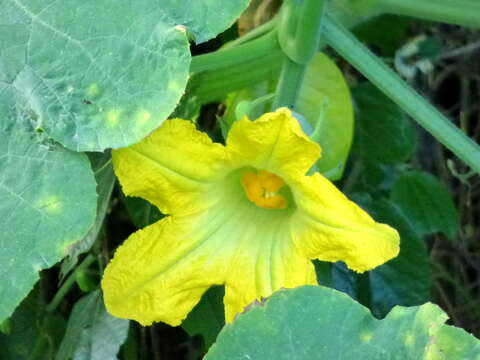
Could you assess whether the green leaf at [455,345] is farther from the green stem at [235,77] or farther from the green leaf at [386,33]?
the green leaf at [386,33]

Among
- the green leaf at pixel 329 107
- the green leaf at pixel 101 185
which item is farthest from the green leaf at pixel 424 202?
the green leaf at pixel 101 185

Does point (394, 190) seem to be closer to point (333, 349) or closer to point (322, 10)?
point (322, 10)

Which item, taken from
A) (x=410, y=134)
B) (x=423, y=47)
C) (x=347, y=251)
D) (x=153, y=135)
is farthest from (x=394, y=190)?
(x=153, y=135)

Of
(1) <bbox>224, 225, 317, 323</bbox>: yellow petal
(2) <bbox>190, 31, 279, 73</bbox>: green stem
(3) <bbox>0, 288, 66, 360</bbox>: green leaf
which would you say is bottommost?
(3) <bbox>0, 288, 66, 360</bbox>: green leaf

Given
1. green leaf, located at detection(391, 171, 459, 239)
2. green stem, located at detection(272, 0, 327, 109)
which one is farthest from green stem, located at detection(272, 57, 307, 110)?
green leaf, located at detection(391, 171, 459, 239)

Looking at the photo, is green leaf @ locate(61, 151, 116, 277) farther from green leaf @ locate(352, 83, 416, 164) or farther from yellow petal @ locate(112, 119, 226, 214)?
green leaf @ locate(352, 83, 416, 164)

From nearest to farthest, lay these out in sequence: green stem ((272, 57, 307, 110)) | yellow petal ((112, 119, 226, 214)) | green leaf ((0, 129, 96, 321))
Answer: green leaf ((0, 129, 96, 321)) < yellow petal ((112, 119, 226, 214)) < green stem ((272, 57, 307, 110))

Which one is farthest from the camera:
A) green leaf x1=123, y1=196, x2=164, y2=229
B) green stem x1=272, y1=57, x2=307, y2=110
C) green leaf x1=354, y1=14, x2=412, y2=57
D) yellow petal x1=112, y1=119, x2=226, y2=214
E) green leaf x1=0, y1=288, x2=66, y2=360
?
green leaf x1=354, y1=14, x2=412, y2=57

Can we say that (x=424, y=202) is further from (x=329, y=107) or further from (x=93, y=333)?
(x=93, y=333)
